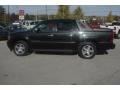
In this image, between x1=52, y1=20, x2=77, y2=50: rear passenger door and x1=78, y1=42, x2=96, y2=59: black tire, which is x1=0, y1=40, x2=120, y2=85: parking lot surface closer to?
x1=78, y1=42, x2=96, y2=59: black tire

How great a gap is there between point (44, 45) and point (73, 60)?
5.34 ft

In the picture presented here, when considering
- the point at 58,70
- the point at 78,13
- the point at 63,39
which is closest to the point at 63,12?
the point at 78,13

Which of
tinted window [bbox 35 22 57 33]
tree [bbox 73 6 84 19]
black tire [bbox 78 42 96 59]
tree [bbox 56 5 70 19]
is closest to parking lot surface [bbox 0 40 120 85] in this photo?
black tire [bbox 78 42 96 59]

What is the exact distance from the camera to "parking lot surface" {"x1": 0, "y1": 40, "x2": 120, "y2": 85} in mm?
7449

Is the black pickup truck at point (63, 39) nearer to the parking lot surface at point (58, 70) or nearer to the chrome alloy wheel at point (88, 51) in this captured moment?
the chrome alloy wheel at point (88, 51)

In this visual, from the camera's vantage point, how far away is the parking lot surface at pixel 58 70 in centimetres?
745

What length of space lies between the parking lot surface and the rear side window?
1158 millimetres

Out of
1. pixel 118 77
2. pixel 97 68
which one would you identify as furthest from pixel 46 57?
pixel 118 77

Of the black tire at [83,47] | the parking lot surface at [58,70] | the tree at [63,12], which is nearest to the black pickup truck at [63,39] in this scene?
the black tire at [83,47]

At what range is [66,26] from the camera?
1190 centimetres

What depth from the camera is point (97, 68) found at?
9.25 metres

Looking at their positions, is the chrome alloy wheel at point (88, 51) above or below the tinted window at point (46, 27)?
below
